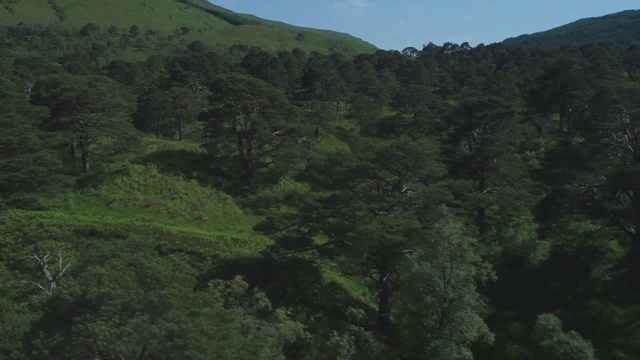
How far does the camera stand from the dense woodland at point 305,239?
49.9 ft

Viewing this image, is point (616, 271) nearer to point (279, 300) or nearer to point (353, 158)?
point (353, 158)

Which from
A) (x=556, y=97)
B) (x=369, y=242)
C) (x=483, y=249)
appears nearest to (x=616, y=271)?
(x=483, y=249)

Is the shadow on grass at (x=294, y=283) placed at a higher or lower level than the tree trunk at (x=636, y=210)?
lower

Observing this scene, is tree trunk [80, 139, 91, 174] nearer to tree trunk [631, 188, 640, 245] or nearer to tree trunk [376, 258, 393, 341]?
tree trunk [376, 258, 393, 341]

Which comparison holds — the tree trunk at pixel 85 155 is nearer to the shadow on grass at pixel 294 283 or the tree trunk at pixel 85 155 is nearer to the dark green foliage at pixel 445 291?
the shadow on grass at pixel 294 283

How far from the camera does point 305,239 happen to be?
25.6 m

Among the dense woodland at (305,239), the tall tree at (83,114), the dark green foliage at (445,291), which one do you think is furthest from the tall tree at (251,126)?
the dark green foliage at (445,291)

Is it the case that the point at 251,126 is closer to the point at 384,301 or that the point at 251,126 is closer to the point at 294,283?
the point at 294,283

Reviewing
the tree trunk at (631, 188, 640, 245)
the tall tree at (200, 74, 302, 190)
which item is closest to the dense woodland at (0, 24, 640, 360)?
the tree trunk at (631, 188, 640, 245)

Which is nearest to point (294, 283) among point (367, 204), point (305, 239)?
point (305, 239)

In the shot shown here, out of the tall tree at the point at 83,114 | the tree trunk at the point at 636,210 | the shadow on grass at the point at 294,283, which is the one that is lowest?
the shadow on grass at the point at 294,283

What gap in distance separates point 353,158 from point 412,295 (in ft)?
25.0

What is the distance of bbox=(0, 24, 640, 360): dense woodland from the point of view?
599 inches

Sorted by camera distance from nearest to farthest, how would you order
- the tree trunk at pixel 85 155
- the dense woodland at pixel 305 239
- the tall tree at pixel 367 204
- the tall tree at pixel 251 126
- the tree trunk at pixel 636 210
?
the dense woodland at pixel 305 239, the tall tree at pixel 367 204, the tree trunk at pixel 636 210, the tree trunk at pixel 85 155, the tall tree at pixel 251 126
